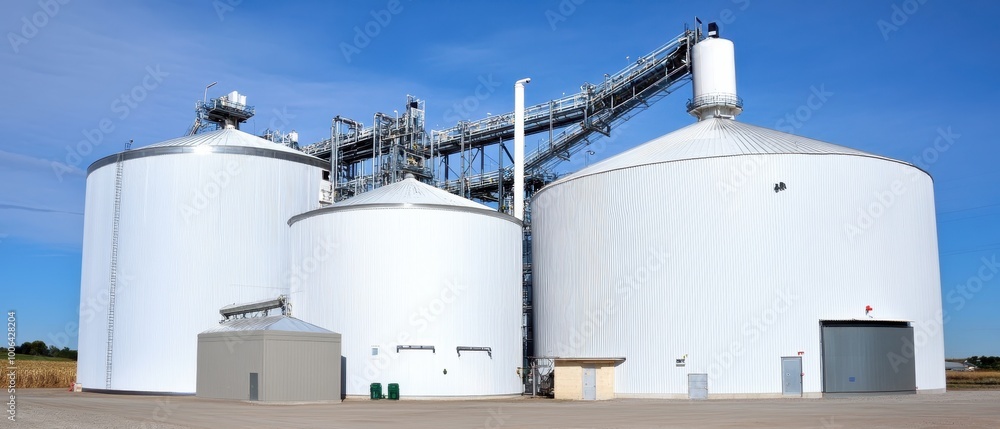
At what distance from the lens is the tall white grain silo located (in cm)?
4269

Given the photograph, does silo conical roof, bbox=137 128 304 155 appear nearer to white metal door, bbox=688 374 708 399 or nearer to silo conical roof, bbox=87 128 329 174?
silo conical roof, bbox=87 128 329 174

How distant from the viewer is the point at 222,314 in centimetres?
4881

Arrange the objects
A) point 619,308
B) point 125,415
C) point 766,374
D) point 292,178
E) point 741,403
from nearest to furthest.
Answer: point 125,415 → point 741,403 → point 766,374 → point 619,308 → point 292,178

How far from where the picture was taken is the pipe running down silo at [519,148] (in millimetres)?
55844

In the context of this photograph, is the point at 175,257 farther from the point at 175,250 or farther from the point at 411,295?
the point at 411,295

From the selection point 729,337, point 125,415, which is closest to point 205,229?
point 125,415

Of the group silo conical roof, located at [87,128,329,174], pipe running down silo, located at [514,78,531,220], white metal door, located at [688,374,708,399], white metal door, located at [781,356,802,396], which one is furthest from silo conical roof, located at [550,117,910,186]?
silo conical roof, located at [87,128,329,174]

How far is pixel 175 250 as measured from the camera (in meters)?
49.5

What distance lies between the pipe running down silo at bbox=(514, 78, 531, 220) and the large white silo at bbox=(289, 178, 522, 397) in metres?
6.80

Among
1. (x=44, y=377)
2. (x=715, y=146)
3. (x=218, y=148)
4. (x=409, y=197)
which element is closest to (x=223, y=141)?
(x=218, y=148)

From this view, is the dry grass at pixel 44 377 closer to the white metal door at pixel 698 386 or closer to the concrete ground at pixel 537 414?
the concrete ground at pixel 537 414

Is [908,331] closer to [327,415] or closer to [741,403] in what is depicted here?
[741,403]

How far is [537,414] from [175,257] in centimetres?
2606

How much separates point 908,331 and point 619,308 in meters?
14.1
